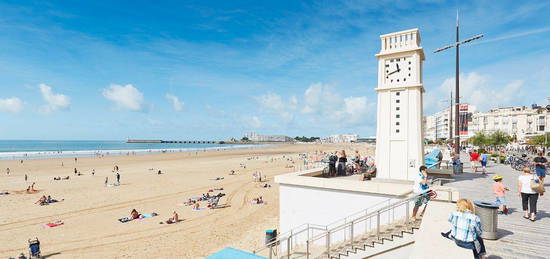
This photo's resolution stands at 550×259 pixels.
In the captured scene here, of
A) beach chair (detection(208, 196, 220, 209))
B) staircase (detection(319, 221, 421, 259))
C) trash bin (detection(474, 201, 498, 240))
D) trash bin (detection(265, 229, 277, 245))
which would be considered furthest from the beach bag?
beach chair (detection(208, 196, 220, 209))

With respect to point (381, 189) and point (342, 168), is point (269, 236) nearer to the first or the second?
point (381, 189)

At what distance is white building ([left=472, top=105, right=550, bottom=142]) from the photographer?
67.9 m

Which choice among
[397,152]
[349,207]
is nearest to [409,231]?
[349,207]

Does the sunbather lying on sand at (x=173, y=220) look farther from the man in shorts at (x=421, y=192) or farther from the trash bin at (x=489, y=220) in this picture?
the trash bin at (x=489, y=220)

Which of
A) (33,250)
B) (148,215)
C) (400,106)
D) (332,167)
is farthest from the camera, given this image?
(148,215)

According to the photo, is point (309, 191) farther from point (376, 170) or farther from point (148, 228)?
point (148, 228)

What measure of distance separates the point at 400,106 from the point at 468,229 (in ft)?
26.2

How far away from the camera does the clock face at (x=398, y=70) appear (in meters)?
11.1

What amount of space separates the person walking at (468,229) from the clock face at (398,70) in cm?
818

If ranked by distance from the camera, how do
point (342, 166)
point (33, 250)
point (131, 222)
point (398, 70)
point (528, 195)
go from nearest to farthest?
point (528, 195), point (33, 250), point (398, 70), point (342, 166), point (131, 222)

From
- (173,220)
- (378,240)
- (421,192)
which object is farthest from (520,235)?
(173,220)

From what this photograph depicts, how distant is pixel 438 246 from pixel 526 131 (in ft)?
317

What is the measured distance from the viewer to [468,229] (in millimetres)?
3959

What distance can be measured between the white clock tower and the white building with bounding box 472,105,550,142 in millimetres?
71337
